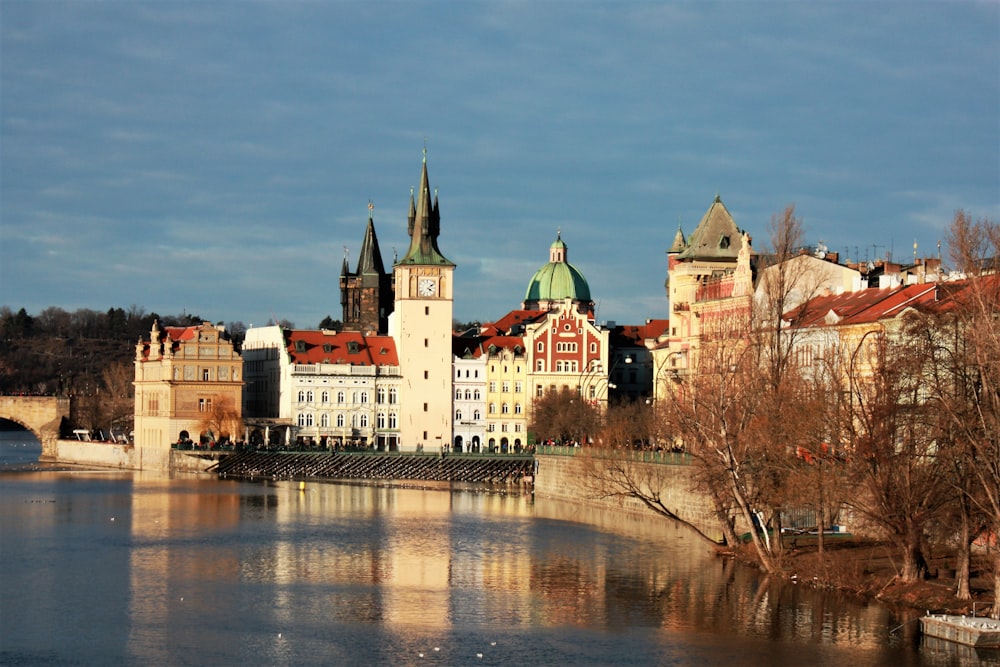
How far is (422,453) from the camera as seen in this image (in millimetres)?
120062

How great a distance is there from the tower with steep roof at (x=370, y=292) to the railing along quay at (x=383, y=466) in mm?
32580

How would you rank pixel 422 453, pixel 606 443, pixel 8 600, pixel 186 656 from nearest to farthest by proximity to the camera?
1. pixel 186 656
2. pixel 8 600
3. pixel 606 443
4. pixel 422 453

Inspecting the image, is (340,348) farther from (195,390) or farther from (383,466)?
(383,466)

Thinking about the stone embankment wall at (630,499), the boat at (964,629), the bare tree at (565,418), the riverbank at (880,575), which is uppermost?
the bare tree at (565,418)

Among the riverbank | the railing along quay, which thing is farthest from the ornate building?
the riverbank

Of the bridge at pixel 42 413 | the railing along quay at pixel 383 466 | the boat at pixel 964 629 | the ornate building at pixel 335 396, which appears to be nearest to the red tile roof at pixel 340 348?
the ornate building at pixel 335 396

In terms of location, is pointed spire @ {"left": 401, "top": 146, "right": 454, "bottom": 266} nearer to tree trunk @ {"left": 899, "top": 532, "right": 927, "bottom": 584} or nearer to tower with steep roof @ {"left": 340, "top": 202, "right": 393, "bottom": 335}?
tower with steep roof @ {"left": 340, "top": 202, "right": 393, "bottom": 335}

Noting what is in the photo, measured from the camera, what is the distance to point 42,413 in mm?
155750

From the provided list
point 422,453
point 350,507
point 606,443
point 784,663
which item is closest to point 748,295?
point 606,443

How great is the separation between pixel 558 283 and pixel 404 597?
101m

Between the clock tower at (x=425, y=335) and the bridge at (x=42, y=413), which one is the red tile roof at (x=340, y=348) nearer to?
the clock tower at (x=425, y=335)

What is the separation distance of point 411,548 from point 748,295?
29039 millimetres

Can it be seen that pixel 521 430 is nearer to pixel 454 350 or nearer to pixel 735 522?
pixel 454 350

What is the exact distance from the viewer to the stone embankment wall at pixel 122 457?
412 feet
